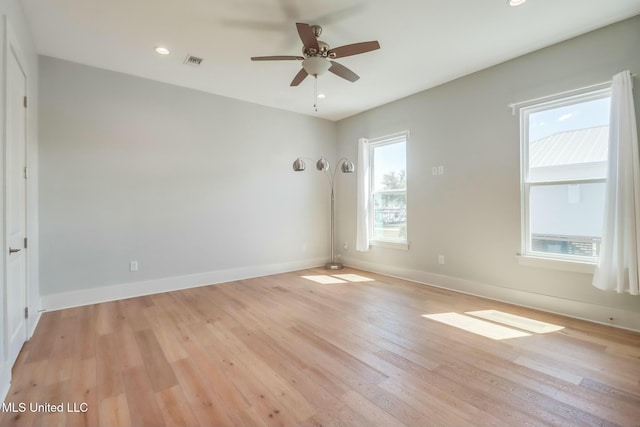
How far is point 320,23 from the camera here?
2.76m

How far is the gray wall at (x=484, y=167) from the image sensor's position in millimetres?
2965

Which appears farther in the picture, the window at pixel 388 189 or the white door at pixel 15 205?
the window at pixel 388 189

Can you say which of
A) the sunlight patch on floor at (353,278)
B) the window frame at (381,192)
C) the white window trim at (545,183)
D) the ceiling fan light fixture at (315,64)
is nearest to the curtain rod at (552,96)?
the white window trim at (545,183)

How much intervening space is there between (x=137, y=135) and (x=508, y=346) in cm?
487

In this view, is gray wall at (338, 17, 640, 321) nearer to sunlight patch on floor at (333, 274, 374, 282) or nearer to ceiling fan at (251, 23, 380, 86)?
sunlight patch on floor at (333, 274, 374, 282)

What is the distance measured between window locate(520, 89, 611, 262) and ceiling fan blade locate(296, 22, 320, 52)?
261 cm

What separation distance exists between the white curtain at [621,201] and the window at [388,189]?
245 cm

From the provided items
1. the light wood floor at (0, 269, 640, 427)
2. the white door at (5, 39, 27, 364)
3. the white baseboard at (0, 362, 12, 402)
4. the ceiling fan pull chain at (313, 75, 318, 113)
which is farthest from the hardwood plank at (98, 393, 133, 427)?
the ceiling fan pull chain at (313, 75, 318, 113)

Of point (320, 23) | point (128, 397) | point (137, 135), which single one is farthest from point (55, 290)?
point (320, 23)

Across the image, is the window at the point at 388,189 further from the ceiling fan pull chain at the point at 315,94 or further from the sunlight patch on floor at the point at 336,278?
the ceiling fan pull chain at the point at 315,94

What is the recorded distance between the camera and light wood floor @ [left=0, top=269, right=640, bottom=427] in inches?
66.0

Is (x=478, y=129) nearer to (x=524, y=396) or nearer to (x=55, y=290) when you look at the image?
(x=524, y=396)

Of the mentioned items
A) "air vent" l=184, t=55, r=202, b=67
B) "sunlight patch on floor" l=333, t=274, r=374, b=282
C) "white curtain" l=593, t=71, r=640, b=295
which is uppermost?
"air vent" l=184, t=55, r=202, b=67

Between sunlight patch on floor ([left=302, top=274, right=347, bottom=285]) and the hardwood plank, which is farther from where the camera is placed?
sunlight patch on floor ([left=302, top=274, right=347, bottom=285])
